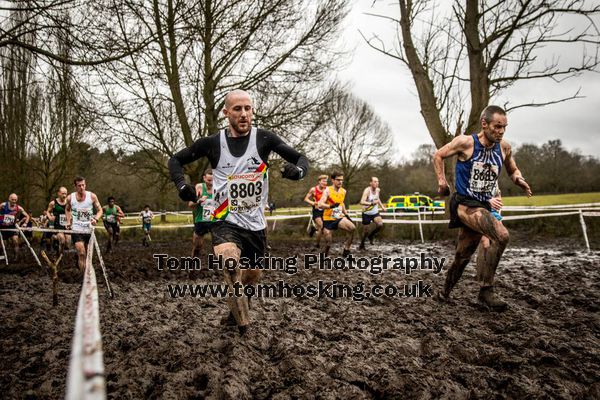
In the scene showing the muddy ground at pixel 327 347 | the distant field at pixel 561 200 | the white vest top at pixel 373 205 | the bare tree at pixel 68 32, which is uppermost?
the bare tree at pixel 68 32

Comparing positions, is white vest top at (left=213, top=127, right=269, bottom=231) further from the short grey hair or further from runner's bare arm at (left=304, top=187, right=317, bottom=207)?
runner's bare arm at (left=304, top=187, right=317, bottom=207)

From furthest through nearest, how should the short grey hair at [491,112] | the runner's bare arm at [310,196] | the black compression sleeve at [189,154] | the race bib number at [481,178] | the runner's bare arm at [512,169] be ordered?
the runner's bare arm at [310,196] → the runner's bare arm at [512,169] → the race bib number at [481,178] → the short grey hair at [491,112] → the black compression sleeve at [189,154]

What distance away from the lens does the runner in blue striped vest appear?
4.53m

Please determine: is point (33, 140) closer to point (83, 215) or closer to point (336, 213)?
point (83, 215)

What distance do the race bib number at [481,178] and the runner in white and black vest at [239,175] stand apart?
216 cm

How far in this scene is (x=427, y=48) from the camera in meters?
13.3

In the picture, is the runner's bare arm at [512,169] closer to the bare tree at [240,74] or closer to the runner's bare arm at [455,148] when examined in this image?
the runner's bare arm at [455,148]

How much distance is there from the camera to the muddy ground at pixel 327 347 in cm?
257

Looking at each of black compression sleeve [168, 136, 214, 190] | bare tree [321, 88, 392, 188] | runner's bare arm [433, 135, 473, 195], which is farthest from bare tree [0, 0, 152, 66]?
bare tree [321, 88, 392, 188]

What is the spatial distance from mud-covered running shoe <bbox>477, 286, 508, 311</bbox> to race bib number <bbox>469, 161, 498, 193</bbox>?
43.7 inches

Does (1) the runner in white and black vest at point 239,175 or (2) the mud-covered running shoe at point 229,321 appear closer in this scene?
(1) the runner in white and black vest at point 239,175

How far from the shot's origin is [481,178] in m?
4.75

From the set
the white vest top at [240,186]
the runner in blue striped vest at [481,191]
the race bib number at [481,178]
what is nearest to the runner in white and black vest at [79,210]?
the white vest top at [240,186]

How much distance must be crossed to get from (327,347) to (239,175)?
5.36ft
